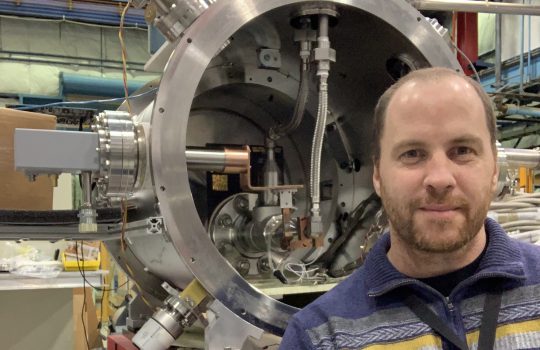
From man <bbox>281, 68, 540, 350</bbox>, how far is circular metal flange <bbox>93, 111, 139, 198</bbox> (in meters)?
0.41

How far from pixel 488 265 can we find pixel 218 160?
0.57 metres

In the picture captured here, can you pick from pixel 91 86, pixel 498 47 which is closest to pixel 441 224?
pixel 498 47

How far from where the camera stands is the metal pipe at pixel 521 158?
59.1 inches

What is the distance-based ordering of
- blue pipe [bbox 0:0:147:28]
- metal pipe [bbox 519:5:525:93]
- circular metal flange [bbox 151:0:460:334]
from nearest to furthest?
circular metal flange [bbox 151:0:460:334]
metal pipe [bbox 519:5:525:93]
blue pipe [bbox 0:0:147:28]

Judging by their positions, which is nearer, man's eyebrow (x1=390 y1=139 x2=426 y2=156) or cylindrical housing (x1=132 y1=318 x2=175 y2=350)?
man's eyebrow (x1=390 y1=139 x2=426 y2=156)

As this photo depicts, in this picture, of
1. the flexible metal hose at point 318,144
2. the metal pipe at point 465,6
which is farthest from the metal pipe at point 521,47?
the flexible metal hose at point 318,144

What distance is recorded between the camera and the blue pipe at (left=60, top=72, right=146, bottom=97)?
13.9 feet

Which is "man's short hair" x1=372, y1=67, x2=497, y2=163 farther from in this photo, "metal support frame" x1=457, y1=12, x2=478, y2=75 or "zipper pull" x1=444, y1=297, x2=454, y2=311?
"metal support frame" x1=457, y1=12, x2=478, y2=75

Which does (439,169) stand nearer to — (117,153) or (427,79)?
(427,79)

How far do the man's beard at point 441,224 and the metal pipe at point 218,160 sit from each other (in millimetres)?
452

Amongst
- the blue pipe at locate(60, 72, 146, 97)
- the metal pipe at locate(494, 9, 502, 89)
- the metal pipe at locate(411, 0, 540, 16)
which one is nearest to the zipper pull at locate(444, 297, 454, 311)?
the metal pipe at locate(411, 0, 540, 16)

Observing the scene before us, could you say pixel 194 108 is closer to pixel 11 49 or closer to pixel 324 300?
pixel 324 300

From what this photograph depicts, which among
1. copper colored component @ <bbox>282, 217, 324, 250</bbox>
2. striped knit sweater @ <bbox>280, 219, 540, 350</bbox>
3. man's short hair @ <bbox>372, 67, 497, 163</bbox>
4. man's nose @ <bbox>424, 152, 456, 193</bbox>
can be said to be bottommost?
striped knit sweater @ <bbox>280, 219, 540, 350</bbox>

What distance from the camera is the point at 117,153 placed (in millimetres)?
1061
